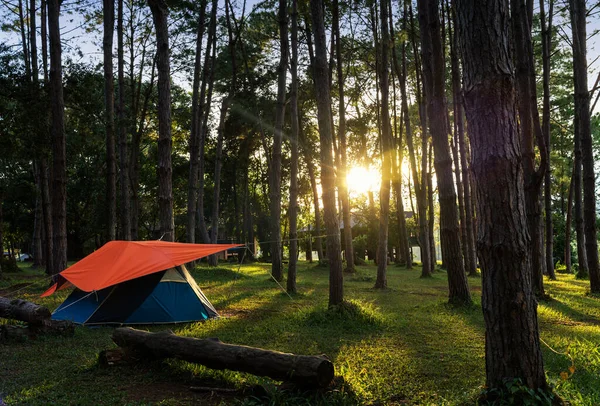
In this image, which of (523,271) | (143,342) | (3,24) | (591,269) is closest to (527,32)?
(591,269)

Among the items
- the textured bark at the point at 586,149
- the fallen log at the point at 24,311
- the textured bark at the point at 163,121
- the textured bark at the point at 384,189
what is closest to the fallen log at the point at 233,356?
the fallen log at the point at 24,311

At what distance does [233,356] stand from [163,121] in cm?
823

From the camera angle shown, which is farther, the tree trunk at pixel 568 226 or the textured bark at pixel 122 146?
the tree trunk at pixel 568 226

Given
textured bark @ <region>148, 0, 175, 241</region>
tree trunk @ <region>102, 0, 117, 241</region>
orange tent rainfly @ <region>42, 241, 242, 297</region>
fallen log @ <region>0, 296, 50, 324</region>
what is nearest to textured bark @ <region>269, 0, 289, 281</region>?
textured bark @ <region>148, 0, 175, 241</region>

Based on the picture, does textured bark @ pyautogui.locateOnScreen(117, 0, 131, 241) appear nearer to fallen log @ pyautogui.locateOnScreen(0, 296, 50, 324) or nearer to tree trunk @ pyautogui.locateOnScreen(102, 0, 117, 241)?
tree trunk @ pyautogui.locateOnScreen(102, 0, 117, 241)

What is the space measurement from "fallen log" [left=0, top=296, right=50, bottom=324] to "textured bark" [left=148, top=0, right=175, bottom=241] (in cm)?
430

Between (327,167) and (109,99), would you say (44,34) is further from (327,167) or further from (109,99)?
(327,167)

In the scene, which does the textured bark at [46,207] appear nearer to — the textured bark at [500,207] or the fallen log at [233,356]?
the fallen log at [233,356]

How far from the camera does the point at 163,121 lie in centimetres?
1177

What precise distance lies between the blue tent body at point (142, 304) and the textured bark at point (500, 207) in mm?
6584

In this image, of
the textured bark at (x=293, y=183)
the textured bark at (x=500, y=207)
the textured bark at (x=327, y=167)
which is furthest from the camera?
the textured bark at (x=293, y=183)

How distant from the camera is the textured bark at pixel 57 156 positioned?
13289 millimetres

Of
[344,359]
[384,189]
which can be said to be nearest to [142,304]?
[344,359]

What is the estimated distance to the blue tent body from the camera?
29.4 ft
